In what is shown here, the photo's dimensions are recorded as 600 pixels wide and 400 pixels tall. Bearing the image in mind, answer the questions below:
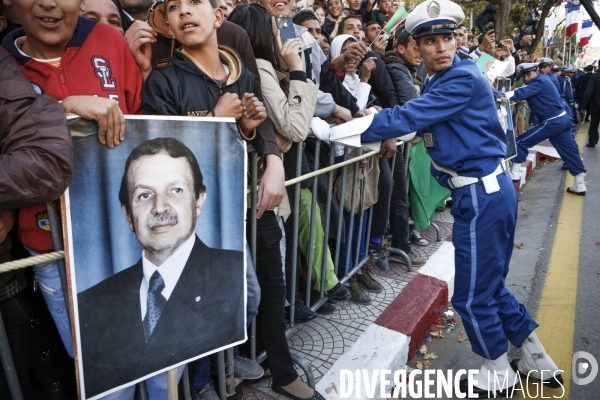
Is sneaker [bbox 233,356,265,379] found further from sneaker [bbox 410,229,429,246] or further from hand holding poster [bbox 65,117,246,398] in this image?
sneaker [bbox 410,229,429,246]

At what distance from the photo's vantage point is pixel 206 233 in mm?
1645

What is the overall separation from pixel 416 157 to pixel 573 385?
2.23 metres

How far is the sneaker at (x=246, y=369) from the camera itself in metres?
2.30

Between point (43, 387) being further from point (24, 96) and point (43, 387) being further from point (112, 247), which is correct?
point (24, 96)

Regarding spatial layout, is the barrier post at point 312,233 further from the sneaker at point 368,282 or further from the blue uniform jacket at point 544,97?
the blue uniform jacket at point 544,97

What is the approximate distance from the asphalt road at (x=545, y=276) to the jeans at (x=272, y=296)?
1.19 m

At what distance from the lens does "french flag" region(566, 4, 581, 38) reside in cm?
1315

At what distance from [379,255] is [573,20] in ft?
44.8

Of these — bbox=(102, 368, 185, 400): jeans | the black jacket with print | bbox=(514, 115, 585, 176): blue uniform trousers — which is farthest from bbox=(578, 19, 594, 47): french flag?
bbox=(102, 368, 185, 400): jeans

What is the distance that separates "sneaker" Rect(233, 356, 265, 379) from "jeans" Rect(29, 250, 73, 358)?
934 mm

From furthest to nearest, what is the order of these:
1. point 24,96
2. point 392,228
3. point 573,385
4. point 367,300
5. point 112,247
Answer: point 392,228 → point 367,300 → point 573,385 → point 112,247 → point 24,96

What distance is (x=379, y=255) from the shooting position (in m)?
3.81

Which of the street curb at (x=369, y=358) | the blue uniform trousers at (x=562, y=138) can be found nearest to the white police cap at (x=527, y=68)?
the blue uniform trousers at (x=562, y=138)

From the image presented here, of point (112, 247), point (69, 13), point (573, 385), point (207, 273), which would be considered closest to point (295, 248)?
point (207, 273)
